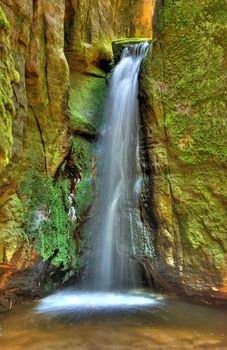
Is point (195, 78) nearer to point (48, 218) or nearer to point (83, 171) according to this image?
point (83, 171)

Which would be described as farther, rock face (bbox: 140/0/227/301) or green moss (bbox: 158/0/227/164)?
green moss (bbox: 158/0/227/164)

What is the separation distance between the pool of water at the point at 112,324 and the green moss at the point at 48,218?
3.12ft

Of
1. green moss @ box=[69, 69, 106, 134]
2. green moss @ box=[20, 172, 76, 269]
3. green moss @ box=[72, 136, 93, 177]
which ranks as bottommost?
green moss @ box=[20, 172, 76, 269]

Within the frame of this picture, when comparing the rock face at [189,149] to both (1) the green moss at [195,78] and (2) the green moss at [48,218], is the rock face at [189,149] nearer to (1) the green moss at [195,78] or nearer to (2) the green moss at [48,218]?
(1) the green moss at [195,78]

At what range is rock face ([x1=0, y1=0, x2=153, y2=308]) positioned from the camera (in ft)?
17.9

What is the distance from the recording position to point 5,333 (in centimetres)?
453

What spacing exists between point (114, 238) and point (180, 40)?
4.63 metres

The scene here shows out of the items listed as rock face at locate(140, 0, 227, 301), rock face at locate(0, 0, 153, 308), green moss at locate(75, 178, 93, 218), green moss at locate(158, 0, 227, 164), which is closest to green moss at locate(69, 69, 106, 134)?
rock face at locate(0, 0, 153, 308)

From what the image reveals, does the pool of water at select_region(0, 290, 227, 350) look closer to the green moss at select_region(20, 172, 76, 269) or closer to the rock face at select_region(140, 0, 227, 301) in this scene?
the rock face at select_region(140, 0, 227, 301)

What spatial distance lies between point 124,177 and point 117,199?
554mm

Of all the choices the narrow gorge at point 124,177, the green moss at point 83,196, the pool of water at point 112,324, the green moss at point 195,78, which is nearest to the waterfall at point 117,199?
the narrow gorge at point 124,177

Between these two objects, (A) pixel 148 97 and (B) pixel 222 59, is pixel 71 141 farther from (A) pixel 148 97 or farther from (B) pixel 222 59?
(B) pixel 222 59

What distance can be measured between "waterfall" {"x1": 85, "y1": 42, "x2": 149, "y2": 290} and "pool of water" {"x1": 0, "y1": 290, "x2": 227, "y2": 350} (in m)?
0.74

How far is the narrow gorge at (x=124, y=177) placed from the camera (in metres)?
5.89
